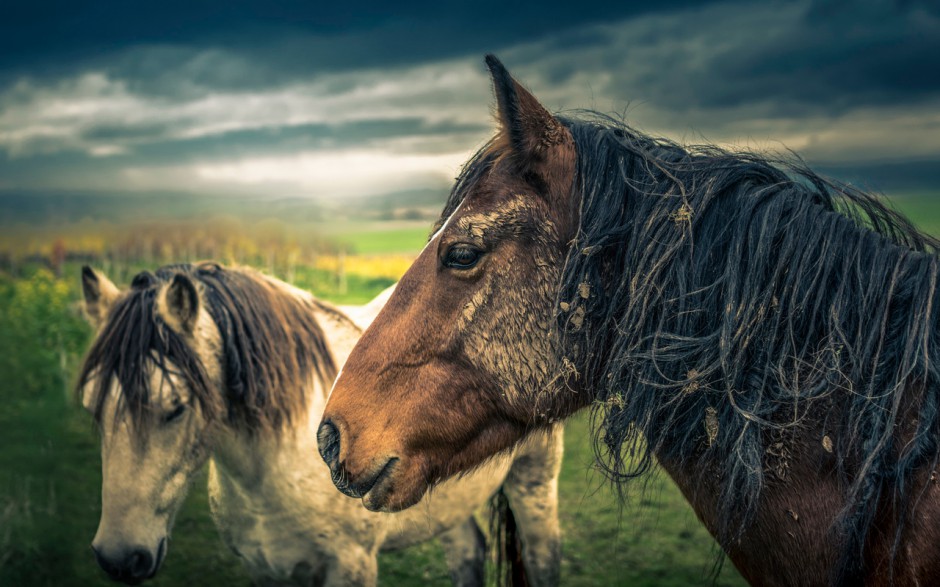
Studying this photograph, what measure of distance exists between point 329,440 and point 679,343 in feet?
3.71

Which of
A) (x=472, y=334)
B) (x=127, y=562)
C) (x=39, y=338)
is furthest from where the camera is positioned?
(x=39, y=338)

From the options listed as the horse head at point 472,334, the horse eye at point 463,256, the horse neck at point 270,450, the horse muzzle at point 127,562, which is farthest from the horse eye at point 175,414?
the horse eye at point 463,256

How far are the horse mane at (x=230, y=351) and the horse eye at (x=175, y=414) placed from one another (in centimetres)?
8

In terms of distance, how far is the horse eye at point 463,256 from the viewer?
1.98 m

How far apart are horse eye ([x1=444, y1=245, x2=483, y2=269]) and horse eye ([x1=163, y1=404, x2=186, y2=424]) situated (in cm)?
199

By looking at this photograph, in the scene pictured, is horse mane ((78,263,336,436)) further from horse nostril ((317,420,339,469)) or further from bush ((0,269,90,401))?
bush ((0,269,90,401))

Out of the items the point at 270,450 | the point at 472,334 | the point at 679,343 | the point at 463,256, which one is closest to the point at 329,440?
the point at 472,334

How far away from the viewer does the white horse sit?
3156 mm

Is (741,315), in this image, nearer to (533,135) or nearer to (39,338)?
(533,135)

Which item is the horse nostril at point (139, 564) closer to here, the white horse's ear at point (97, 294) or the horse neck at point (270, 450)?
the horse neck at point (270, 450)

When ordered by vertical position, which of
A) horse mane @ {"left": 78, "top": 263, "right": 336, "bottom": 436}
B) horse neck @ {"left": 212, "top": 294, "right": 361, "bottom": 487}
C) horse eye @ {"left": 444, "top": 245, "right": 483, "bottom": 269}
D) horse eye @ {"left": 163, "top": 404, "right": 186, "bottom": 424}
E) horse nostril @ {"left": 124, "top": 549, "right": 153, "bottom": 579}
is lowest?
horse nostril @ {"left": 124, "top": 549, "right": 153, "bottom": 579}

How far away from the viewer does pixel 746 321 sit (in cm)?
181

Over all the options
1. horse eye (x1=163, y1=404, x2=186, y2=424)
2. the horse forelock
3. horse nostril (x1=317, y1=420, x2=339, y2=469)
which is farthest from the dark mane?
horse eye (x1=163, y1=404, x2=186, y2=424)

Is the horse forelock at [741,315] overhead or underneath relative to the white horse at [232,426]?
overhead
